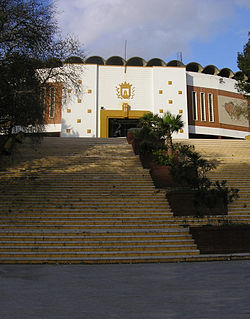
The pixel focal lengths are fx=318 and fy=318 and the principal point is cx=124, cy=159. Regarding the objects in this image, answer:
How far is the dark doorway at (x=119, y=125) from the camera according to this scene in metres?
32.8

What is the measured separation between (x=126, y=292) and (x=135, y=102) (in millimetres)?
29457

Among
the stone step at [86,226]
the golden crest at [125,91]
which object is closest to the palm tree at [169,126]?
the stone step at [86,226]

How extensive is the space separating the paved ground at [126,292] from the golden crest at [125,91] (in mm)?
27602

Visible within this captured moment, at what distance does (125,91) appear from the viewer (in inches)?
1293

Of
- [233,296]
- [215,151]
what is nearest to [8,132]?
[233,296]

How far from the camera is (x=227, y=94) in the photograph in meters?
37.0

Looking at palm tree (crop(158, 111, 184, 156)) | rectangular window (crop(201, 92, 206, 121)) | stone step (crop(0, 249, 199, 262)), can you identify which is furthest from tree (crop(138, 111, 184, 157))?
rectangular window (crop(201, 92, 206, 121))

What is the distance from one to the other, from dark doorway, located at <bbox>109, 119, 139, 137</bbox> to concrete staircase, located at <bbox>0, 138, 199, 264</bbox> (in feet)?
56.4

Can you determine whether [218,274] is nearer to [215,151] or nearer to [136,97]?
[215,151]

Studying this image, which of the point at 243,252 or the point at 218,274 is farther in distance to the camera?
the point at 243,252

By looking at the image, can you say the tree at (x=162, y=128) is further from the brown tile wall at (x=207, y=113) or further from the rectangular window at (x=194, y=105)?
the rectangular window at (x=194, y=105)

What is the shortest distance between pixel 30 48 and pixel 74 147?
8544 mm

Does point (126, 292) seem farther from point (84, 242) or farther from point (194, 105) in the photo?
point (194, 105)

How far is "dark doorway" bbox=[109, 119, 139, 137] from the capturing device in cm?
3278
